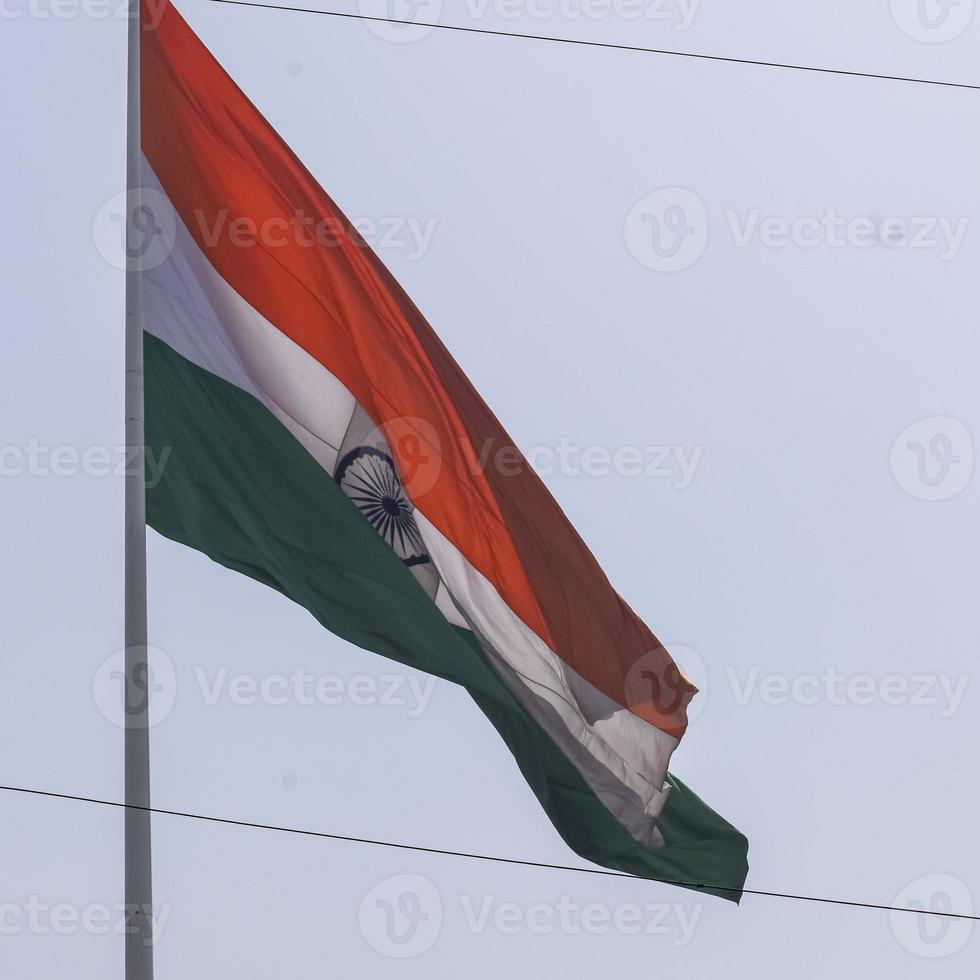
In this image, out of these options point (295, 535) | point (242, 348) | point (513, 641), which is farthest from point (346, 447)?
point (513, 641)

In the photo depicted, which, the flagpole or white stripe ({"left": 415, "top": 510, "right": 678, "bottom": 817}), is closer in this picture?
the flagpole

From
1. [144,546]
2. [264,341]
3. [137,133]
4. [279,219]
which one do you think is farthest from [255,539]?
[137,133]

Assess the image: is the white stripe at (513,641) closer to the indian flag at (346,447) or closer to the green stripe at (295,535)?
the indian flag at (346,447)

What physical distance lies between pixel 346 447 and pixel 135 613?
117 cm

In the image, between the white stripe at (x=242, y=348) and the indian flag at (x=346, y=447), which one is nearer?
the indian flag at (x=346, y=447)

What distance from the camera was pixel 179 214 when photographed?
7.16 metres

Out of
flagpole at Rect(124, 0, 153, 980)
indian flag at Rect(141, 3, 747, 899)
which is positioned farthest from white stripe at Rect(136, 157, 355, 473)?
flagpole at Rect(124, 0, 153, 980)

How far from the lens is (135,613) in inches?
270

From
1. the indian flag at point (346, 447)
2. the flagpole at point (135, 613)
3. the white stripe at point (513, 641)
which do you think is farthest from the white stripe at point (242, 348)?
the white stripe at point (513, 641)

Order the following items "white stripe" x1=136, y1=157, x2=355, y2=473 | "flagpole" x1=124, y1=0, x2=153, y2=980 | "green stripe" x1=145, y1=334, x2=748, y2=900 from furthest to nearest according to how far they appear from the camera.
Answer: "white stripe" x1=136, y1=157, x2=355, y2=473 < "green stripe" x1=145, y1=334, x2=748, y2=900 < "flagpole" x1=124, y1=0, x2=153, y2=980

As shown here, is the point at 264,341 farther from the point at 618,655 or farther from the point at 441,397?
the point at 618,655

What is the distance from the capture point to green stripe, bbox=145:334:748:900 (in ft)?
23.0

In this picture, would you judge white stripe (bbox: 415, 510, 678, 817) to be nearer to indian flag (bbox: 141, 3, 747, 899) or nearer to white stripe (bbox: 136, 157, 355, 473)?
indian flag (bbox: 141, 3, 747, 899)

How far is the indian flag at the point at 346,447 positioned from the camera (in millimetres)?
7070
